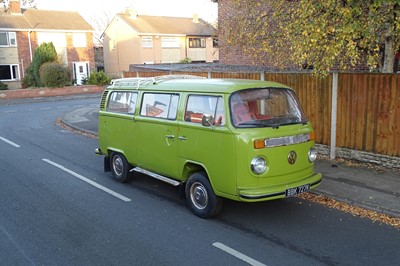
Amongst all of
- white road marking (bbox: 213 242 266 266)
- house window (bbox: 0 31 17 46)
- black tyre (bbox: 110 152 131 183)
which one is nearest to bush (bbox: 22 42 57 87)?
house window (bbox: 0 31 17 46)

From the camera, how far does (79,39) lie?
141 feet

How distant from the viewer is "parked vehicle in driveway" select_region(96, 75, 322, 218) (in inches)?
219

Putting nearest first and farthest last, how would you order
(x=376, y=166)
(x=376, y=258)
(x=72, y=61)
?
1. (x=376, y=258)
2. (x=376, y=166)
3. (x=72, y=61)

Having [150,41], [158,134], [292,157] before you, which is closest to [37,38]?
[150,41]

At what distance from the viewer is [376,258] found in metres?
4.77

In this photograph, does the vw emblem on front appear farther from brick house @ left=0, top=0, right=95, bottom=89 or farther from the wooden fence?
brick house @ left=0, top=0, right=95, bottom=89

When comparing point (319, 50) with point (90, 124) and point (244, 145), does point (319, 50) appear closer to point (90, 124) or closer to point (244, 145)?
point (244, 145)

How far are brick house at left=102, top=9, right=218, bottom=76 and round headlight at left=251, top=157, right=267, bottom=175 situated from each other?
134ft

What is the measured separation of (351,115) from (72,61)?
38442mm

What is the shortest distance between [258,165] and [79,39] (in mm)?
41368

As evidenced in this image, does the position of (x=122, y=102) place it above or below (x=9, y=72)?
below

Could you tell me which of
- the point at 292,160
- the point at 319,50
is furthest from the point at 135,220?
the point at 319,50

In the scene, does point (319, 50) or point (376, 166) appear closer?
point (319, 50)

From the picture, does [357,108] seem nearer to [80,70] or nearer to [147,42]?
[80,70]
